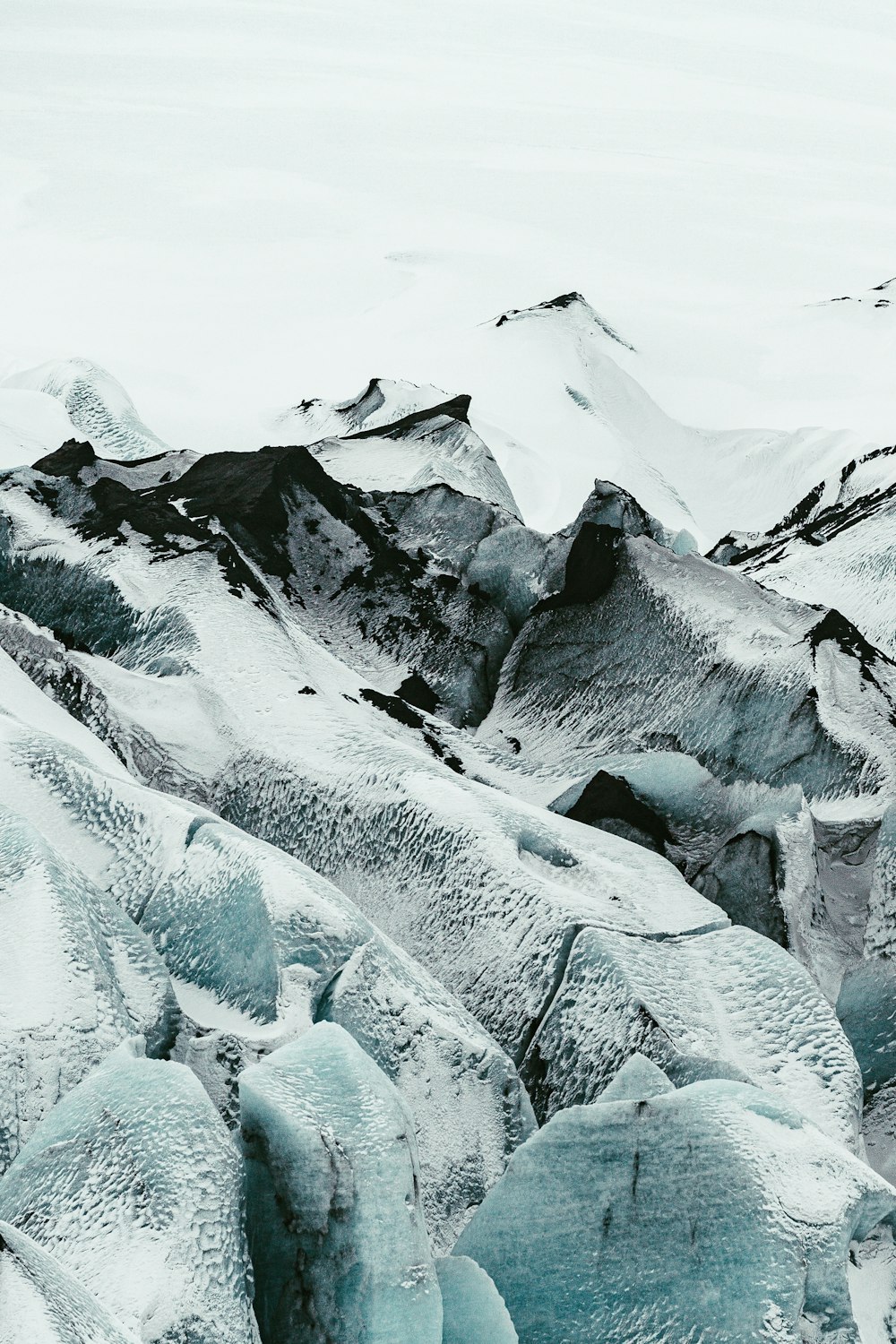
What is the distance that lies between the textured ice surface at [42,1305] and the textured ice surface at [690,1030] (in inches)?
77.6

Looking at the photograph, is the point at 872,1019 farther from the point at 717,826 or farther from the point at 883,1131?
the point at 717,826

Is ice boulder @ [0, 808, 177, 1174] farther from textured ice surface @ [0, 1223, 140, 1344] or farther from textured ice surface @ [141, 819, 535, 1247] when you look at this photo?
textured ice surface @ [0, 1223, 140, 1344]

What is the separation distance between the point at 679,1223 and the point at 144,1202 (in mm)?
1370

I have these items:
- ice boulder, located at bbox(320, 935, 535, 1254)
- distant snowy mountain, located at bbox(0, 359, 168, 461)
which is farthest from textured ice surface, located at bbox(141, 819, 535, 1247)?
distant snowy mountain, located at bbox(0, 359, 168, 461)

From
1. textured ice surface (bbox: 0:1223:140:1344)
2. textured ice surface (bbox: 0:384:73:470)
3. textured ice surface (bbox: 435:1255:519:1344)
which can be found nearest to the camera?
textured ice surface (bbox: 0:1223:140:1344)

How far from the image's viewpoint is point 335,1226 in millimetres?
3762

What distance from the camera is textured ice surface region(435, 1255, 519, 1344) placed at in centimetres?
390

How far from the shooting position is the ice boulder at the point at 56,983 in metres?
3.92

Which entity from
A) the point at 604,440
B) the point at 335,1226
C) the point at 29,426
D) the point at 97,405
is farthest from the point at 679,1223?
the point at 604,440

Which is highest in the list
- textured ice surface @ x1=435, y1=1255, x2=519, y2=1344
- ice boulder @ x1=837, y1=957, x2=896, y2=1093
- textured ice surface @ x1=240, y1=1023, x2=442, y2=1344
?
textured ice surface @ x1=240, y1=1023, x2=442, y2=1344

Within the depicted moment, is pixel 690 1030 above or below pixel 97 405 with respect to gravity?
below

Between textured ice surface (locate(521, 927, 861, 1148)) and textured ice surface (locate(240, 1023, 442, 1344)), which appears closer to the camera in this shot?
textured ice surface (locate(240, 1023, 442, 1344))

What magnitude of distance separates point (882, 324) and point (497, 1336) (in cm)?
1444

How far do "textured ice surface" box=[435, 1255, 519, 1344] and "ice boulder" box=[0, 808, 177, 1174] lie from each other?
1.06 meters
